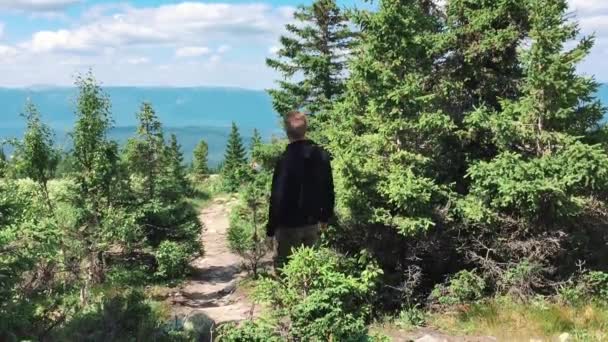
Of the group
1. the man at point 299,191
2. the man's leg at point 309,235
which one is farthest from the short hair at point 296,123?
the man's leg at point 309,235

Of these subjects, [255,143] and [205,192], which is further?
[205,192]

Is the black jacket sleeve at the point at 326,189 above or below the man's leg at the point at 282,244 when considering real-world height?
above

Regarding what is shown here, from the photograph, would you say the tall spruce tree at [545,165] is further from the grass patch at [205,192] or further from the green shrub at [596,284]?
the grass patch at [205,192]

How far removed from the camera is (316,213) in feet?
23.9

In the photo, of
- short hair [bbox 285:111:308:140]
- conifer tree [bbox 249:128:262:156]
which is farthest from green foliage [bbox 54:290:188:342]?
conifer tree [bbox 249:128:262:156]

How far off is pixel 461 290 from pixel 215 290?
273 inches

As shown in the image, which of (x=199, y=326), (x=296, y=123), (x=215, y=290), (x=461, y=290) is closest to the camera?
(x=296, y=123)

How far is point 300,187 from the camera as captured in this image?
7133 mm

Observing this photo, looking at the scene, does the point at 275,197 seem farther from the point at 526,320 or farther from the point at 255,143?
the point at 255,143

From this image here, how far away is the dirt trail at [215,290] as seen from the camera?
10859 millimetres

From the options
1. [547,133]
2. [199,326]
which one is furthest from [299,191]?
[547,133]

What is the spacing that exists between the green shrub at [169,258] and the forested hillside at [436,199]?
1.61 metres

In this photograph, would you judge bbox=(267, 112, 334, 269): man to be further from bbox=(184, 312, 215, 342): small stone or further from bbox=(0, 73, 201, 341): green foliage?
bbox=(0, 73, 201, 341): green foliage

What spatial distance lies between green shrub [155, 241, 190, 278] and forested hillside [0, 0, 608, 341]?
1.61 m
